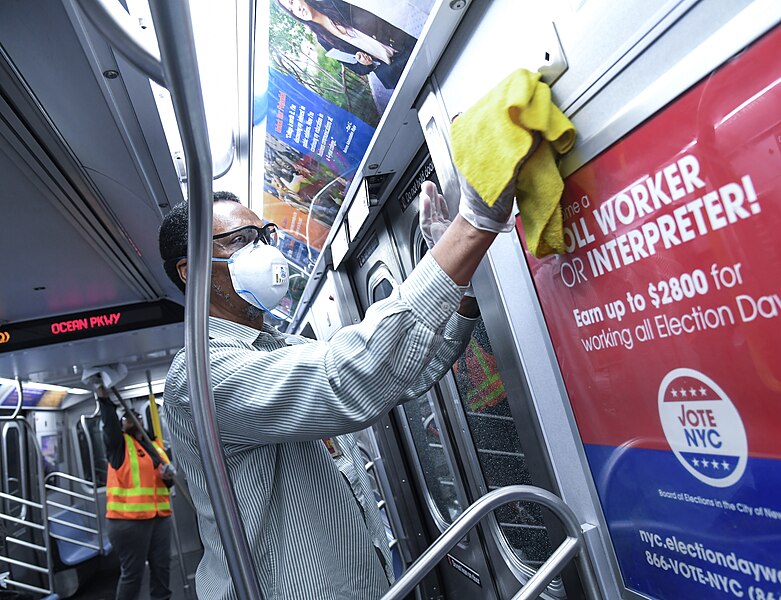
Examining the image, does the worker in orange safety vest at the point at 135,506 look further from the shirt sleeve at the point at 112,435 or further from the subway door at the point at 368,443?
the subway door at the point at 368,443

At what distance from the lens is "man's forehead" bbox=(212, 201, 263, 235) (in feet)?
5.40

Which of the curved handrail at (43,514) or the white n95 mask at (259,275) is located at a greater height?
the white n95 mask at (259,275)

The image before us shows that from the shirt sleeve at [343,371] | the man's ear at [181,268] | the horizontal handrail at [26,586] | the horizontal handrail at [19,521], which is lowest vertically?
the horizontal handrail at [26,586]

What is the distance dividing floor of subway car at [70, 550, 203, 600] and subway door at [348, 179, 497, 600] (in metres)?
5.03

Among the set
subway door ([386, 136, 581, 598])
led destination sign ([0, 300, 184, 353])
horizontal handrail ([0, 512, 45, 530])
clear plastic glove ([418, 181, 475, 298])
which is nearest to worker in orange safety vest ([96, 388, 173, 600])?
led destination sign ([0, 300, 184, 353])

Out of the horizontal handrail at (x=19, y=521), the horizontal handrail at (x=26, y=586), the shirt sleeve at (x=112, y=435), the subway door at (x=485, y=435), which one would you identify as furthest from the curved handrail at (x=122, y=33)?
the horizontal handrail at (x=19, y=521)

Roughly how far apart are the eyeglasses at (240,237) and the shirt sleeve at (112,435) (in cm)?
552

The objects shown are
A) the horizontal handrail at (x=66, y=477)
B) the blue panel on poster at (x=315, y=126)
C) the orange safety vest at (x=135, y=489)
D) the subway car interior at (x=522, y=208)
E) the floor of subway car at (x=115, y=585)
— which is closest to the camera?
the subway car interior at (x=522, y=208)

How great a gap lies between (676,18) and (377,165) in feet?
4.55

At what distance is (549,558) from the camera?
1.24 metres

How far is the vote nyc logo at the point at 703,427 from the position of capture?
2.95 ft

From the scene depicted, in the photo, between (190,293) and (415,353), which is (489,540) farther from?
(190,293)

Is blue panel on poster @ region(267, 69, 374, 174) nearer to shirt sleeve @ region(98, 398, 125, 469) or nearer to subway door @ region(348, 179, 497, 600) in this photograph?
subway door @ region(348, 179, 497, 600)

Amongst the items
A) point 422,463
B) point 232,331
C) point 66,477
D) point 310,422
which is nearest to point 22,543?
point 66,477
